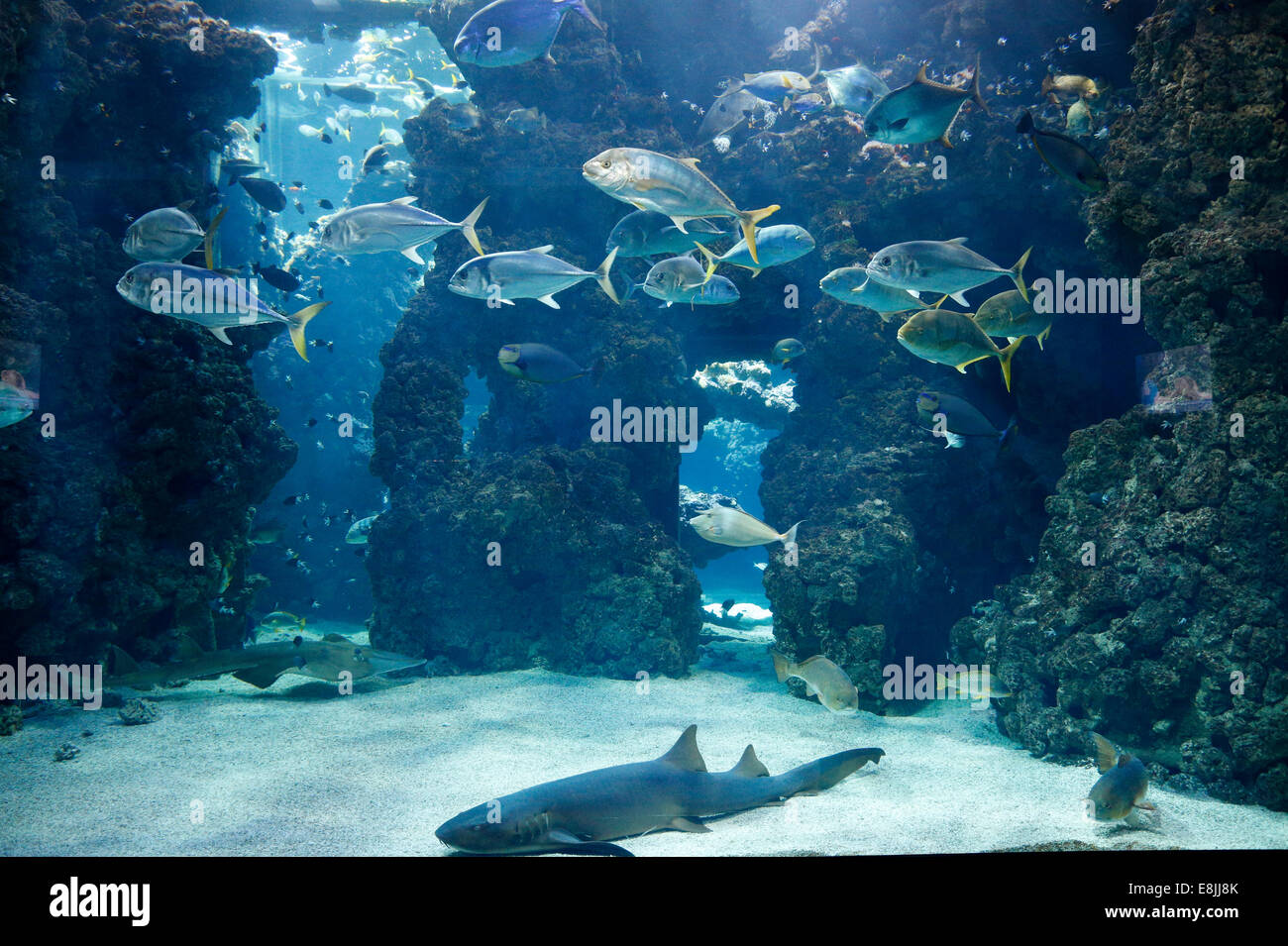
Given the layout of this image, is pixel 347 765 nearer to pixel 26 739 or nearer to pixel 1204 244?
pixel 26 739

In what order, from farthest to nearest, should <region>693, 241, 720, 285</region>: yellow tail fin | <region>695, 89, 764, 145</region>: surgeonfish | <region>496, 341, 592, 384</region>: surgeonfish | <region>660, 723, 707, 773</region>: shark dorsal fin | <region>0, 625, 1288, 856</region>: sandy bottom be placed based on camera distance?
<region>695, 89, 764, 145</region>: surgeonfish → <region>496, 341, 592, 384</region>: surgeonfish → <region>693, 241, 720, 285</region>: yellow tail fin → <region>660, 723, 707, 773</region>: shark dorsal fin → <region>0, 625, 1288, 856</region>: sandy bottom

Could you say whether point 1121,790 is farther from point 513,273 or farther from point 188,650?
point 188,650

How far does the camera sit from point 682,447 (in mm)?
9789

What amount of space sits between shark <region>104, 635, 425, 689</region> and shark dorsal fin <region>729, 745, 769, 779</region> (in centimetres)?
472

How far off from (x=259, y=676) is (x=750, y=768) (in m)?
5.32

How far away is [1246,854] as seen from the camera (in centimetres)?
250

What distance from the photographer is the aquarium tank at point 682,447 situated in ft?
13.3

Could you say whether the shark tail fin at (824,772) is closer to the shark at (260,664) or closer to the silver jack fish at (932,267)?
the silver jack fish at (932,267)

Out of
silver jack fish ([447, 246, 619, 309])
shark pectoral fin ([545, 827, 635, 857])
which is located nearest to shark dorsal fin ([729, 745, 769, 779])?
shark pectoral fin ([545, 827, 635, 857])

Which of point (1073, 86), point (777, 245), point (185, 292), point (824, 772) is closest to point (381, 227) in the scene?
point (185, 292)

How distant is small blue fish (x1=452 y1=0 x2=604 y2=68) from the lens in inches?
223

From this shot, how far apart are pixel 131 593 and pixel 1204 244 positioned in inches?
397

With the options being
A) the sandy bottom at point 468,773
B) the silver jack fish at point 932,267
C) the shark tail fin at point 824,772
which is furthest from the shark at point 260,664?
the silver jack fish at point 932,267

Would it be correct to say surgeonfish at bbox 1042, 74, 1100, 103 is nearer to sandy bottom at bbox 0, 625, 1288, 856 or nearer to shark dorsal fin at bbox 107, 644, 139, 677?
sandy bottom at bbox 0, 625, 1288, 856
